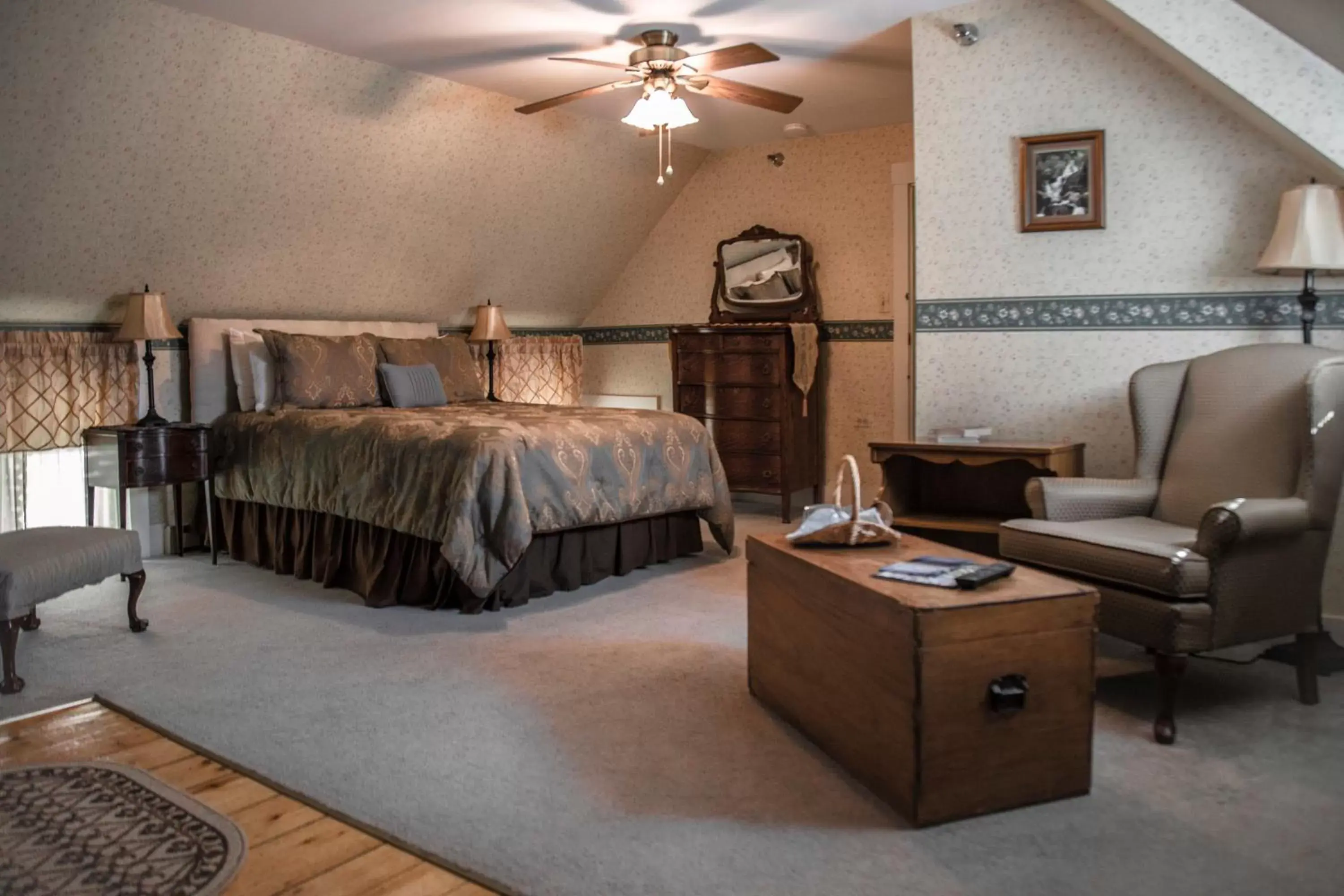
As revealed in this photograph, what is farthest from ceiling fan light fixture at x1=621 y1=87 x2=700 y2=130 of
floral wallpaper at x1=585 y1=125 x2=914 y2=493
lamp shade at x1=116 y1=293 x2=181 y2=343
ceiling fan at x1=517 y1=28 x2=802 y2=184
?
lamp shade at x1=116 y1=293 x2=181 y2=343

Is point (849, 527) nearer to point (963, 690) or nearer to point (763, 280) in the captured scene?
point (963, 690)

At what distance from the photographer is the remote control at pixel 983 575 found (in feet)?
7.80

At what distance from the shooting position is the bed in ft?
13.6

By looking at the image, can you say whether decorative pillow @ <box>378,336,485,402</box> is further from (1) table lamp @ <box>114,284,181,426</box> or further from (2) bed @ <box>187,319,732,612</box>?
(1) table lamp @ <box>114,284,181,426</box>

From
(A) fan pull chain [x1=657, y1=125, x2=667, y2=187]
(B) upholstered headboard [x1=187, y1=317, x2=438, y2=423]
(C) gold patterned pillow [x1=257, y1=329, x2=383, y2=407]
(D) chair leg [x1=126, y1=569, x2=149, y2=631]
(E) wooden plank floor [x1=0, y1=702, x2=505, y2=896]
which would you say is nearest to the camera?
(E) wooden plank floor [x1=0, y1=702, x2=505, y2=896]

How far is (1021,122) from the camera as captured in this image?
442cm

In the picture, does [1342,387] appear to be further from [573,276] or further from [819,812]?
[573,276]

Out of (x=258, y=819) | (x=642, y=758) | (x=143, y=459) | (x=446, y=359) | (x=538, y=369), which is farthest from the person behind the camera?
(x=538, y=369)

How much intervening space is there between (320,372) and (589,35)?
7.28 ft

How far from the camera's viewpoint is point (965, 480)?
474 centimetres

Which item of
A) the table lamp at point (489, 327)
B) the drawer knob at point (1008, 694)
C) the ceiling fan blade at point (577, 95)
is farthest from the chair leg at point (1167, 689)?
the table lamp at point (489, 327)

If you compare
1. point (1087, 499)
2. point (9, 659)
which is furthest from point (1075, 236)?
point (9, 659)

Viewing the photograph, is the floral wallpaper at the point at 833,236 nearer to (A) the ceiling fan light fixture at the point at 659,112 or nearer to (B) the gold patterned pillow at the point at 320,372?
(A) the ceiling fan light fixture at the point at 659,112

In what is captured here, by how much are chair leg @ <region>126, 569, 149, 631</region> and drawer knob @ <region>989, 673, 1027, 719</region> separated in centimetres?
317
